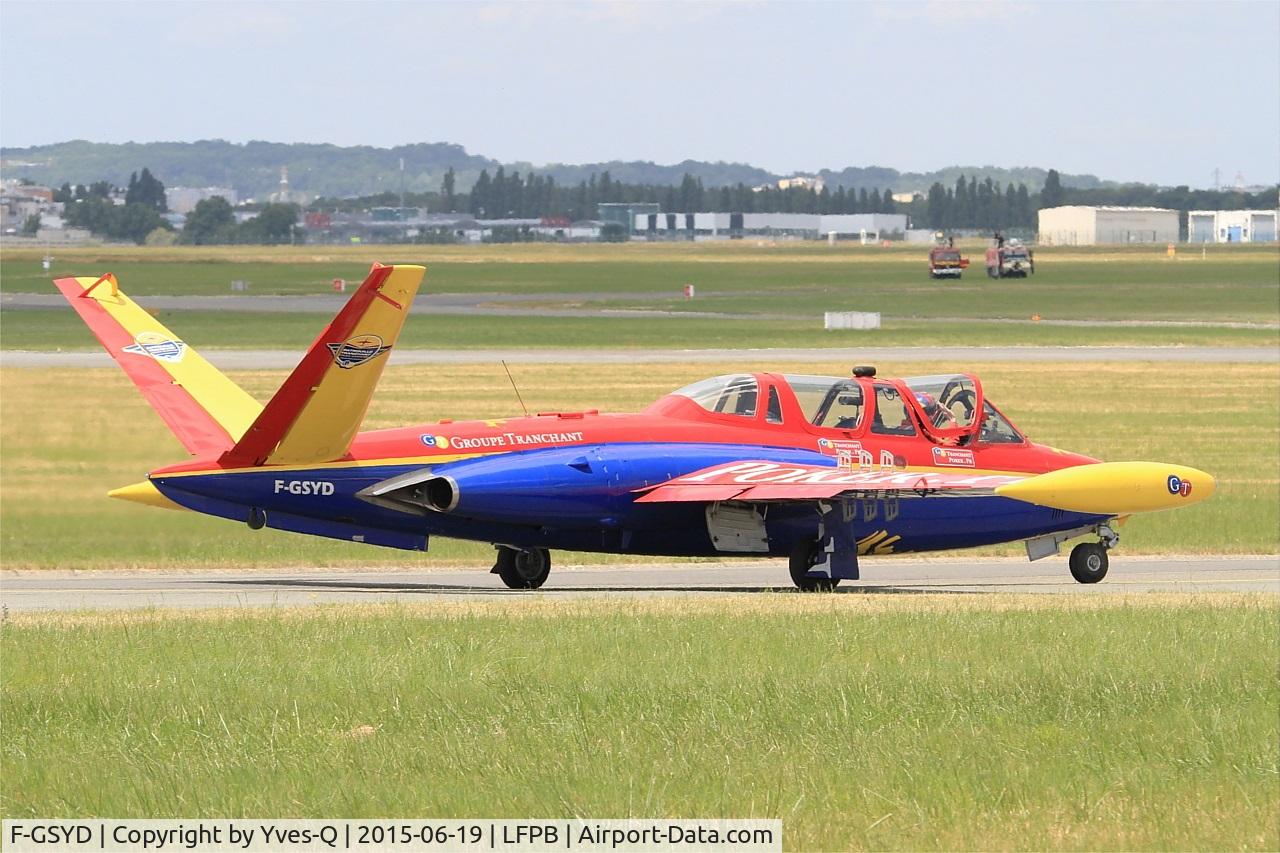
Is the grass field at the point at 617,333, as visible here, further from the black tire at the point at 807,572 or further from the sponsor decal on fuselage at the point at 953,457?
the black tire at the point at 807,572

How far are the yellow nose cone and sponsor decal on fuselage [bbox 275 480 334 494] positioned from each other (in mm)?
7051


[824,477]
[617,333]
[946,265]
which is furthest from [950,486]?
[946,265]

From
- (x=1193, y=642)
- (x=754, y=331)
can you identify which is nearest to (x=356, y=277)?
(x=754, y=331)

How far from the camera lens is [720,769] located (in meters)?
12.1

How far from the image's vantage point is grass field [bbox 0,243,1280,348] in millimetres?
72062

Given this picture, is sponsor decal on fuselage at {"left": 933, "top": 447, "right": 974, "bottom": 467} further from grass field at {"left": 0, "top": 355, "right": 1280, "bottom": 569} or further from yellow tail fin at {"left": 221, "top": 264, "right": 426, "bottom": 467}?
yellow tail fin at {"left": 221, "top": 264, "right": 426, "bottom": 467}

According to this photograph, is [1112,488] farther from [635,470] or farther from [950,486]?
[635,470]

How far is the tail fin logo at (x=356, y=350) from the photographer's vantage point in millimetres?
21078

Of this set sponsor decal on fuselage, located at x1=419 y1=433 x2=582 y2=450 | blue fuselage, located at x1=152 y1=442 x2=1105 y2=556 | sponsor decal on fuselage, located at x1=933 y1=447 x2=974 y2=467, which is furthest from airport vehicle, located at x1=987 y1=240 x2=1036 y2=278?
sponsor decal on fuselage, located at x1=419 y1=433 x2=582 y2=450

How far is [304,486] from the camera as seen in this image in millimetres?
21594

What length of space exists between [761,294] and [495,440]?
296 ft

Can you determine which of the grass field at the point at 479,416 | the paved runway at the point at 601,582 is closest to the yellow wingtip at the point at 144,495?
the grass field at the point at 479,416

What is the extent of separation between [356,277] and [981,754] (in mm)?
135546

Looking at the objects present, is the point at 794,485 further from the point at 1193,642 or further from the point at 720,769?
the point at 720,769
